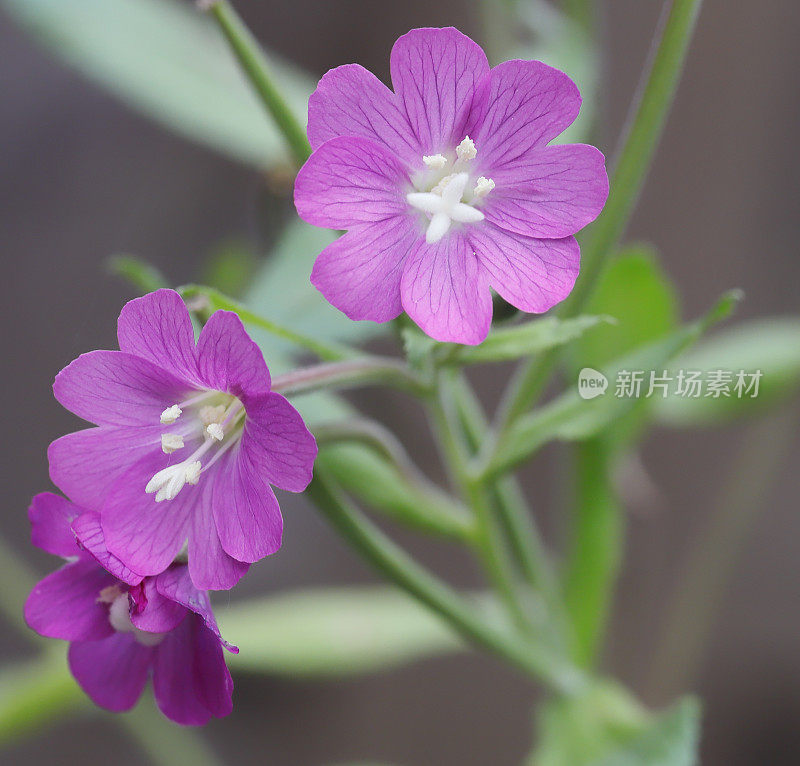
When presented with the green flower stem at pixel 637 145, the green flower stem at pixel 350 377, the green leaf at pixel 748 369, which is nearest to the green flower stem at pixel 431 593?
the green flower stem at pixel 350 377

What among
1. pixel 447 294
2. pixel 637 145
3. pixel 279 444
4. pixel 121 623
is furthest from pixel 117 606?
pixel 637 145

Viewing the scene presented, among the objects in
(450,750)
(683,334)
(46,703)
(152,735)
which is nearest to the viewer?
(683,334)

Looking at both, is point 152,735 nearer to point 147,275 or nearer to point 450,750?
point 450,750

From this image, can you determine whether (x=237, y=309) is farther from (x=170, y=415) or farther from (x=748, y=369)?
(x=748, y=369)

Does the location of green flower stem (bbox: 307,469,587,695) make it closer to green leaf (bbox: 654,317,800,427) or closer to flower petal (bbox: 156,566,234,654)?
flower petal (bbox: 156,566,234,654)

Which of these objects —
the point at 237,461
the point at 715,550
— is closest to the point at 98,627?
the point at 237,461

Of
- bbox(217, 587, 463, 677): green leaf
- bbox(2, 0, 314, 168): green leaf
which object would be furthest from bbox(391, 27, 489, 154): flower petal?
bbox(217, 587, 463, 677): green leaf

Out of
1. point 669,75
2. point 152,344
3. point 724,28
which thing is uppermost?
point 724,28
